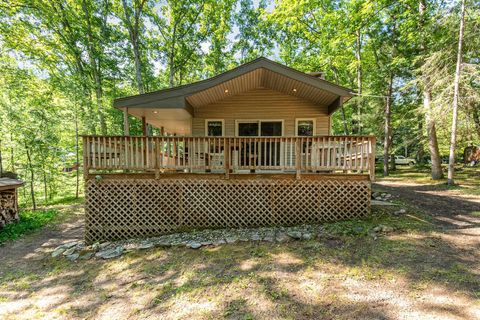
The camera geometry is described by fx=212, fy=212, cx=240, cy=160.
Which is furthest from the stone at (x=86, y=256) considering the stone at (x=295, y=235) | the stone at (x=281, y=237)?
the stone at (x=295, y=235)

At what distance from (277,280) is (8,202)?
9265 millimetres

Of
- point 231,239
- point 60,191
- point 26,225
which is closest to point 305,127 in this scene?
point 231,239

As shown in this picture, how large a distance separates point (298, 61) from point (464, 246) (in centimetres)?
1853

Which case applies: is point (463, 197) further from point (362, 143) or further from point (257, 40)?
point (257, 40)

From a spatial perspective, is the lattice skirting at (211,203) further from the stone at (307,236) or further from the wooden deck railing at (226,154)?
the stone at (307,236)

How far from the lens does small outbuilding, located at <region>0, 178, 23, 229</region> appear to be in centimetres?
693

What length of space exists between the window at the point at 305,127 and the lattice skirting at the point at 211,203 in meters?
3.49

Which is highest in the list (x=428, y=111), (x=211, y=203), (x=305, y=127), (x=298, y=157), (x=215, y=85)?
(x=215, y=85)

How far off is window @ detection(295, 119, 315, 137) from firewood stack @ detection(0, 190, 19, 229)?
34.8ft

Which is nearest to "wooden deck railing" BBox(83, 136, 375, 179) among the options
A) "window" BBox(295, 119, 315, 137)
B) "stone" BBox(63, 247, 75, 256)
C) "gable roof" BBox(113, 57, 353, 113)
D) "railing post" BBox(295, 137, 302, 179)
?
"railing post" BBox(295, 137, 302, 179)

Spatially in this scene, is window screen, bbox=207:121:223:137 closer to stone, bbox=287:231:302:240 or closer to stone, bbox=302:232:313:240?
stone, bbox=287:231:302:240

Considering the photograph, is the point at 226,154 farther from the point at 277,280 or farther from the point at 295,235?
the point at 277,280

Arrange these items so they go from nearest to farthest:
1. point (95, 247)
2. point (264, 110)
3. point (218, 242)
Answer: point (218, 242) → point (95, 247) → point (264, 110)

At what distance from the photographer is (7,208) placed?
7180 mm
